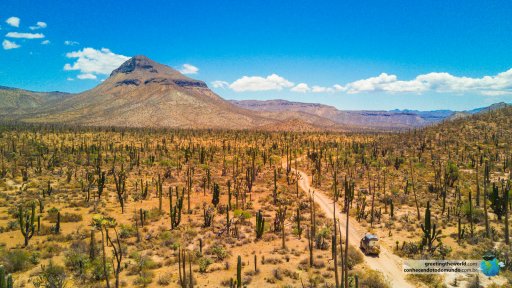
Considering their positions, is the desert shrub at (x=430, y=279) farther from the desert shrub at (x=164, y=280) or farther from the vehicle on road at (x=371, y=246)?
the desert shrub at (x=164, y=280)

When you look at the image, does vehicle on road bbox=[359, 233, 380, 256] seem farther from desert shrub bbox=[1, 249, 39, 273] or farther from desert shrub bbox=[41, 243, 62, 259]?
desert shrub bbox=[1, 249, 39, 273]

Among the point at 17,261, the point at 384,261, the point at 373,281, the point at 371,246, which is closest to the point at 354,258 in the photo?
the point at 371,246

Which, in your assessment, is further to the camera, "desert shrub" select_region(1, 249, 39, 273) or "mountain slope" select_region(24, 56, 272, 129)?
"mountain slope" select_region(24, 56, 272, 129)

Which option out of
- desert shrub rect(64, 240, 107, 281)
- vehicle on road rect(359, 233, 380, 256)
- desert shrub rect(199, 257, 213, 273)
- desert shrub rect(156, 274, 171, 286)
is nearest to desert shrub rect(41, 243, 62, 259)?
desert shrub rect(64, 240, 107, 281)

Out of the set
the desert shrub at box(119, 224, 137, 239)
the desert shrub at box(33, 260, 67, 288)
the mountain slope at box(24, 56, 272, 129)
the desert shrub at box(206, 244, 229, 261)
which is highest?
the mountain slope at box(24, 56, 272, 129)

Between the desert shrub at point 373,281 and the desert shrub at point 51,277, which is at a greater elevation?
the desert shrub at point 51,277

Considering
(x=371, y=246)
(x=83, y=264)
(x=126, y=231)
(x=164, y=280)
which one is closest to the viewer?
(x=164, y=280)

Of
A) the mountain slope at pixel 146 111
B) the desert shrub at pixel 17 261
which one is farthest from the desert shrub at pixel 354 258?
the mountain slope at pixel 146 111

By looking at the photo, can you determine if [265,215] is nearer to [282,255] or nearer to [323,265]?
[282,255]

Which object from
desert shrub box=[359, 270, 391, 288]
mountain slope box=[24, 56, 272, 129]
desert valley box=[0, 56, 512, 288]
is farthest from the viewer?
mountain slope box=[24, 56, 272, 129]

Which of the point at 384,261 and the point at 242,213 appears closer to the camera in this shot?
the point at 384,261

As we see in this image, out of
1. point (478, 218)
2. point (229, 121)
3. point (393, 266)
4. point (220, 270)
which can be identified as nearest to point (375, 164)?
point (478, 218)

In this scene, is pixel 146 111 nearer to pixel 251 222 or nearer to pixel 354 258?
pixel 251 222
